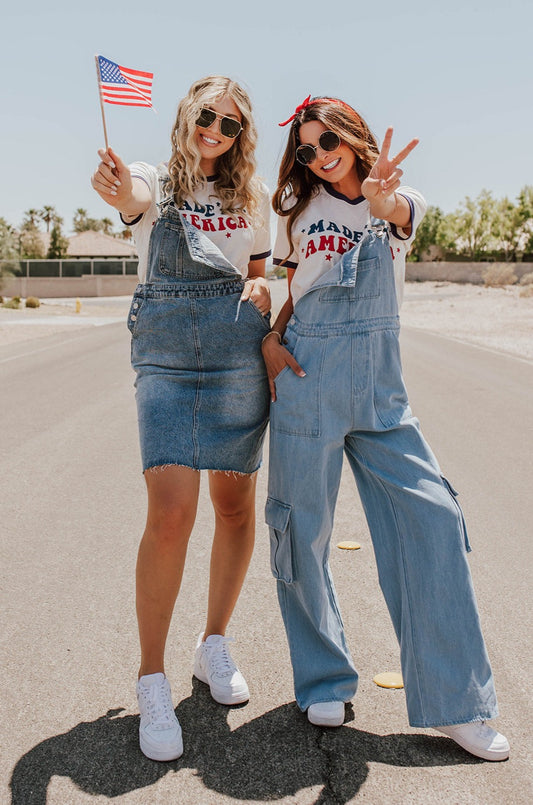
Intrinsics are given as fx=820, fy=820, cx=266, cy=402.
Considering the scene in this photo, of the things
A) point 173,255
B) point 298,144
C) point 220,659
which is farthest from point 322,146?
point 220,659

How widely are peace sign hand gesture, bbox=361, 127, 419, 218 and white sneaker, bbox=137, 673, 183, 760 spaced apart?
158cm

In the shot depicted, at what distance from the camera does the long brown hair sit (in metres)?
2.60

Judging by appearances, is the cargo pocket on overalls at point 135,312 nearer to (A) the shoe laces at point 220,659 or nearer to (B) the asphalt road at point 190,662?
(A) the shoe laces at point 220,659

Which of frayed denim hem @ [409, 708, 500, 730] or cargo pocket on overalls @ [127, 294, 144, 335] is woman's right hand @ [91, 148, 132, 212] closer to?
cargo pocket on overalls @ [127, 294, 144, 335]

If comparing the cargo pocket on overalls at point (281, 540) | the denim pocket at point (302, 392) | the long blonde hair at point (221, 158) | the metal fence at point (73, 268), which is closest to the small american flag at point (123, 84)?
the long blonde hair at point (221, 158)

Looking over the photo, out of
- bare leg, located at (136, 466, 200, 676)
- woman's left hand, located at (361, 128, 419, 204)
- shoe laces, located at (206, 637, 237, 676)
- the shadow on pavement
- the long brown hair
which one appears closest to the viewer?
the shadow on pavement

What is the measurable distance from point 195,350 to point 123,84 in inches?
43.6

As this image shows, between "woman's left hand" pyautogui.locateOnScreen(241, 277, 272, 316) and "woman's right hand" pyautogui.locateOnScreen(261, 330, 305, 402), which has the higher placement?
"woman's left hand" pyautogui.locateOnScreen(241, 277, 272, 316)

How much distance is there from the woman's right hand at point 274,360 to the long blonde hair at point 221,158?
46 cm

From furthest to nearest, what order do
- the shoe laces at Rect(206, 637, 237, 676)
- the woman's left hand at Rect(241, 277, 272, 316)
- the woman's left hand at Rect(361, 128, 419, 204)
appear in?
the shoe laces at Rect(206, 637, 237, 676)
the woman's left hand at Rect(241, 277, 272, 316)
the woman's left hand at Rect(361, 128, 419, 204)

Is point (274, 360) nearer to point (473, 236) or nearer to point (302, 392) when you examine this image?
point (302, 392)

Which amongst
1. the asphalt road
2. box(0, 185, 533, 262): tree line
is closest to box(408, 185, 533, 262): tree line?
box(0, 185, 533, 262): tree line

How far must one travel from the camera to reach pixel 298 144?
8.93ft

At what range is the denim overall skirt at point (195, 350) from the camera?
2.55 metres
